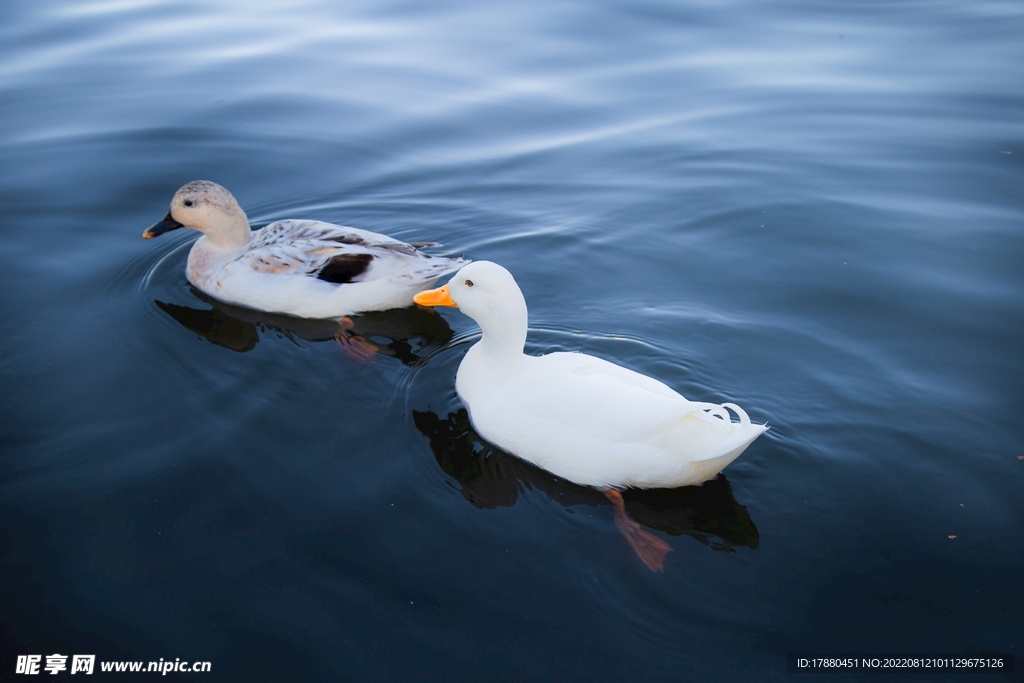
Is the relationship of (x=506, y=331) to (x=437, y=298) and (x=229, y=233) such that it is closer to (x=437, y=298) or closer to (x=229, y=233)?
(x=437, y=298)

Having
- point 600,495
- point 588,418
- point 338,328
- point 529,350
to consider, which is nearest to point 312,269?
point 338,328

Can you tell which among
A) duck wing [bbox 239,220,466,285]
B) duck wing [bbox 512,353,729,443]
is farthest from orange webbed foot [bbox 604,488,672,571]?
duck wing [bbox 239,220,466,285]

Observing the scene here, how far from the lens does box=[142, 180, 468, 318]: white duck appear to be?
550 centimetres

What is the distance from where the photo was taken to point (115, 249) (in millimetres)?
6414

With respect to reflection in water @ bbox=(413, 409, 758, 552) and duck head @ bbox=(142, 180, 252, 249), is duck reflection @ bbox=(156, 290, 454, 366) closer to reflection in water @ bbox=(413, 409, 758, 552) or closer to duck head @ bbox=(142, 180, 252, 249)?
duck head @ bbox=(142, 180, 252, 249)

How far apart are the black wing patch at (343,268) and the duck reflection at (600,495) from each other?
1.51 metres

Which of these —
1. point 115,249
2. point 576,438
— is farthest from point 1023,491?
point 115,249

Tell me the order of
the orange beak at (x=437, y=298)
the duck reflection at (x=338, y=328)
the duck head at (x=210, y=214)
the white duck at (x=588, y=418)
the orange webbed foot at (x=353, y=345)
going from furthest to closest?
the duck head at (x=210, y=214), the duck reflection at (x=338, y=328), the orange webbed foot at (x=353, y=345), the orange beak at (x=437, y=298), the white duck at (x=588, y=418)

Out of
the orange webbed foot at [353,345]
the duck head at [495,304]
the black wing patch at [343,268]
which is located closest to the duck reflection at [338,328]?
the orange webbed foot at [353,345]

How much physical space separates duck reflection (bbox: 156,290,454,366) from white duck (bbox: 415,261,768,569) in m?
0.92

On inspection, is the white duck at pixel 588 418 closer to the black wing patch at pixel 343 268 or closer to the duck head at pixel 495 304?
the duck head at pixel 495 304

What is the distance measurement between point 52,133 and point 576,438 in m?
7.18

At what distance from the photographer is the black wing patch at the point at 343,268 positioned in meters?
5.47

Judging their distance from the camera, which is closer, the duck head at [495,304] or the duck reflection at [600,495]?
the duck reflection at [600,495]
